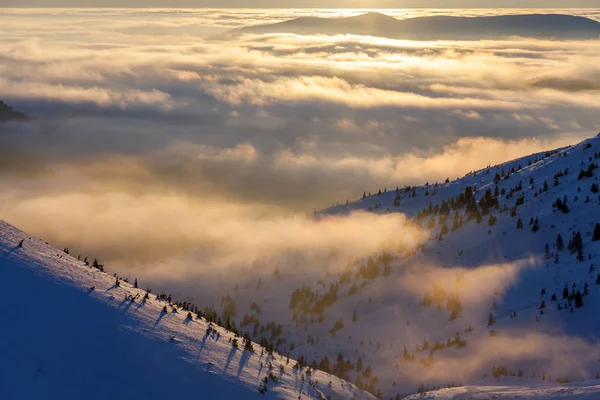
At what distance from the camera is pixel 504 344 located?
107 feet

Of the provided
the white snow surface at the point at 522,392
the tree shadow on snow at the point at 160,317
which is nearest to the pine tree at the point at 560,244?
the white snow surface at the point at 522,392

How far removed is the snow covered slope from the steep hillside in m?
14.1

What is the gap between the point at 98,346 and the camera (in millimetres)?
17188

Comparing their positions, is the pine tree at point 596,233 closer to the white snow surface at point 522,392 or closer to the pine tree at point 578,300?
the pine tree at point 578,300

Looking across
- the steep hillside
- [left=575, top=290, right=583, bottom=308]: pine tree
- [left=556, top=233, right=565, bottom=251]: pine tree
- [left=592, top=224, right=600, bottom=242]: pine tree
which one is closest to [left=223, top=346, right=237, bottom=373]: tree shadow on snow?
the steep hillside

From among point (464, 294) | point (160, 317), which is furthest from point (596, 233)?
point (160, 317)

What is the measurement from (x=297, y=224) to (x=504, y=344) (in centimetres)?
5885

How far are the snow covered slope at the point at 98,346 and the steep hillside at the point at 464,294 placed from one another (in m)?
14.1

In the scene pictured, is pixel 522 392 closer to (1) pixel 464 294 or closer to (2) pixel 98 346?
(2) pixel 98 346

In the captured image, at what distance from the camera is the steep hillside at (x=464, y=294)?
104 ft

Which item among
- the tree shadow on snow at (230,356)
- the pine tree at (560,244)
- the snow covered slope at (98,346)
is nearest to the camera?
the snow covered slope at (98,346)

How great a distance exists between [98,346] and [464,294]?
105ft

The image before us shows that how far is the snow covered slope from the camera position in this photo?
15.7 meters

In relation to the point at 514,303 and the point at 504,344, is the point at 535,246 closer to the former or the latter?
the point at 514,303
